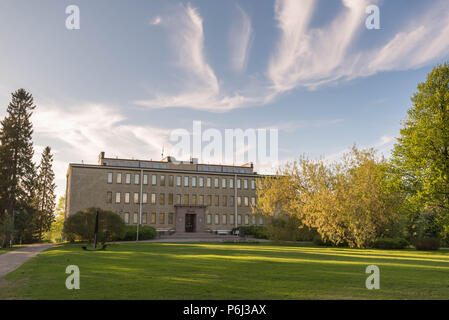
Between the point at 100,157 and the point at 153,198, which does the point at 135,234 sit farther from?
the point at 100,157

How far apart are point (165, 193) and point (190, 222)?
711 centimetres

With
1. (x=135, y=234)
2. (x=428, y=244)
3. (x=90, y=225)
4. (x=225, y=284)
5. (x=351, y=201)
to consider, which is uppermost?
(x=351, y=201)

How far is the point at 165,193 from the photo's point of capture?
217 feet

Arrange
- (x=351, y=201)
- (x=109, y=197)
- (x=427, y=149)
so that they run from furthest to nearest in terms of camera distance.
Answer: (x=109, y=197) → (x=351, y=201) → (x=427, y=149)

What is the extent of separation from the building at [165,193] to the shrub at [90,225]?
21.5m

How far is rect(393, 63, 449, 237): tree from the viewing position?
95.3ft

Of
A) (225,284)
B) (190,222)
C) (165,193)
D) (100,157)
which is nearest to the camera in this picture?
(225,284)

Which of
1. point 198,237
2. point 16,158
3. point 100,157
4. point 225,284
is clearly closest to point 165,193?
point 198,237

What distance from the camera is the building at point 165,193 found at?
6100 centimetres

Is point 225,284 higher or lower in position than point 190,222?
higher

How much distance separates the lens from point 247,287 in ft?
33.3

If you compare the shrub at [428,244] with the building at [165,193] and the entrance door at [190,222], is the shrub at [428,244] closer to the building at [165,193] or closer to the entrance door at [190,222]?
the building at [165,193]

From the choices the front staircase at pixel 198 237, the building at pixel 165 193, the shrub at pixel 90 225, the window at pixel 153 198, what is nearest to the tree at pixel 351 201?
the front staircase at pixel 198 237
